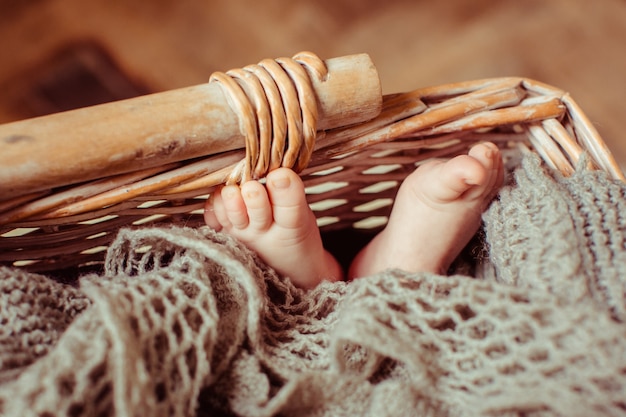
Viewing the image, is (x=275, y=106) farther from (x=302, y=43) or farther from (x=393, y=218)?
(x=302, y=43)

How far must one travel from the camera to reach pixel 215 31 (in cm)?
120

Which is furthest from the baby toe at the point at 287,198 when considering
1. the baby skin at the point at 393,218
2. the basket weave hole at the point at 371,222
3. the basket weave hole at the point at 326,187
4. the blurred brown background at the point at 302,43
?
the blurred brown background at the point at 302,43

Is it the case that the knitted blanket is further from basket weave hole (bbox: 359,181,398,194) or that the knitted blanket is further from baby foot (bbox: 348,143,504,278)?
basket weave hole (bbox: 359,181,398,194)

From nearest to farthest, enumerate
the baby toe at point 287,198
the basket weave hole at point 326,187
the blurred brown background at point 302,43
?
1. the baby toe at point 287,198
2. the basket weave hole at point 326,187
3. the blurred brown background at point 302,43

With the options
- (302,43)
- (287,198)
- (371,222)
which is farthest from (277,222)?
(302,43)

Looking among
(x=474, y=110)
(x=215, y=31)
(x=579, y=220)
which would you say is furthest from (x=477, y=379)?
(x=215, y=31)

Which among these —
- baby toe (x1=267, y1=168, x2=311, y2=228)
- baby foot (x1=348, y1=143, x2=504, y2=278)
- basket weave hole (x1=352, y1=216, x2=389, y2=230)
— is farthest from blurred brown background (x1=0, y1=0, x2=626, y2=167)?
baby toe (x1=267, y1=168, x2=311, y2=228)

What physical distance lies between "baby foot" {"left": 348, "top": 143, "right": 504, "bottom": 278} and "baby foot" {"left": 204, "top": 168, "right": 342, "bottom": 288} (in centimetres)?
8

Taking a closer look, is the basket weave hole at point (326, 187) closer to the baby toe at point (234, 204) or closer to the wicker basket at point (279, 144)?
the wicker basket at point (279, 144)

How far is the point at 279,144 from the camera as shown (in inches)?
19.6

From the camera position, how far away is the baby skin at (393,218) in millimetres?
527

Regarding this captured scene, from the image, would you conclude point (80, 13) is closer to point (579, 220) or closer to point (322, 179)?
point (322, 179)

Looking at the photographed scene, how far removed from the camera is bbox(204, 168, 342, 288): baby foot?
52cm

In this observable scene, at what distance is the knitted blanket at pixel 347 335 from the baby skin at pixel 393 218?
0.11 ft
